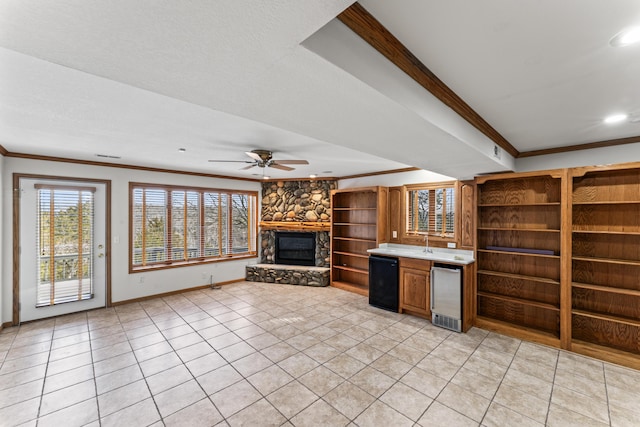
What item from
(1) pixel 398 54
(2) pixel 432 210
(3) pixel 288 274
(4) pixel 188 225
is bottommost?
(3) pixel 288 274

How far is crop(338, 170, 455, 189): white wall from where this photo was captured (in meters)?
4.70

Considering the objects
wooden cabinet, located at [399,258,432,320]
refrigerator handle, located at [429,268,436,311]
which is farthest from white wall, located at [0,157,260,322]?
refrigerator handle, located at [429,268,436,311]

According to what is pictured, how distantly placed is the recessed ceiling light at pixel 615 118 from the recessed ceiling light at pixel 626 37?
57.6 inches

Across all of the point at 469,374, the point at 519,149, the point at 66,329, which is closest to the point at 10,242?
the point at 66,329

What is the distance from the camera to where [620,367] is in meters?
2.95

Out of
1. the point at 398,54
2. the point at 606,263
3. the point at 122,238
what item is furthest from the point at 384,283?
the point at 122,238

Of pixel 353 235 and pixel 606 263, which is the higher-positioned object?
pixel 353 235

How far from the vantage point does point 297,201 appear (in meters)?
6.71

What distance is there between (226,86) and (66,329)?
464 cm

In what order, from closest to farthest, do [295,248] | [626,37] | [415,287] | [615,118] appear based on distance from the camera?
[626,37], [615,118], [415,287], [295,248]

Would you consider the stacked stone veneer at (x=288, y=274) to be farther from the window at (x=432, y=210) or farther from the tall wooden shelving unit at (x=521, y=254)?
the tall wooden shelving unit at (x=521, y=254)

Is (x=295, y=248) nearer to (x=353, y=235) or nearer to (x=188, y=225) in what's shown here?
(x=353, y=235)

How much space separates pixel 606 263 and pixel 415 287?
7.46 ft

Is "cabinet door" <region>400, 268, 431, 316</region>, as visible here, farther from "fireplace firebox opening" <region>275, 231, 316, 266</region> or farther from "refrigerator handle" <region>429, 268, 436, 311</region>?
"fireplace firebox opening" <region>275, 231, 316, 266</region>
